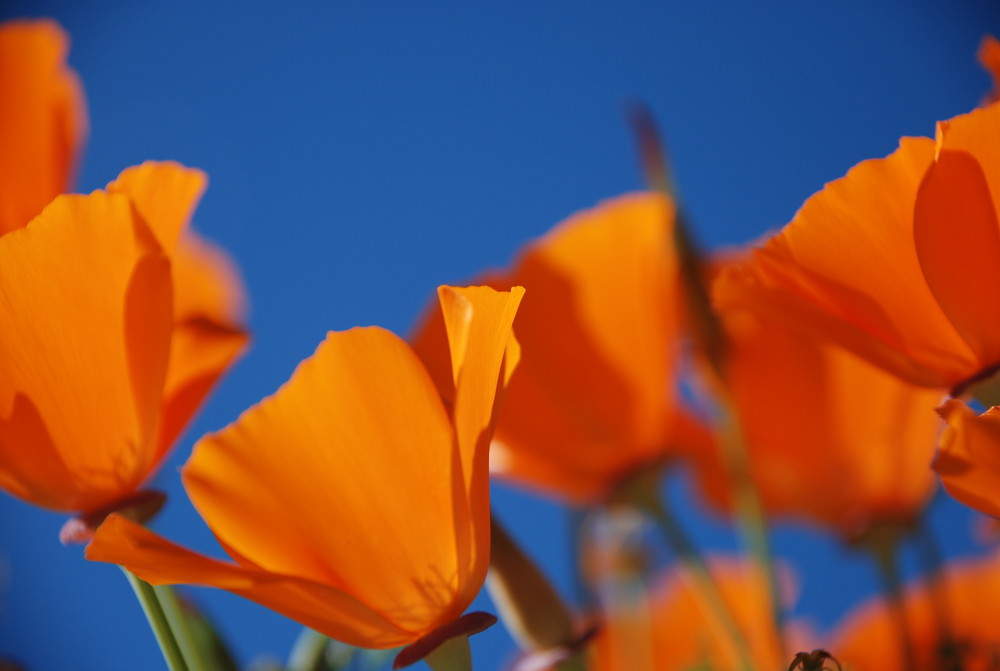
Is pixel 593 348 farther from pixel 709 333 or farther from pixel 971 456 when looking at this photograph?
pixel 971 456

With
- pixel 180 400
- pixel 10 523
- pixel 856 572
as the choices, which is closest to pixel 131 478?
pixel 180 400

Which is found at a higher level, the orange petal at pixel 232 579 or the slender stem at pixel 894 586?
the orange petal at pixel 232 579

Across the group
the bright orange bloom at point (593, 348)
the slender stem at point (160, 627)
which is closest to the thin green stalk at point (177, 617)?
the slender stem at point (160, 627)

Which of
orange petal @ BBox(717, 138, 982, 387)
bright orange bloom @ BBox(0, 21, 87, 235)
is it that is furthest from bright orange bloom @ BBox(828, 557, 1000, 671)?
bright orange bloom @ BBox(0, 21, 87, 235)

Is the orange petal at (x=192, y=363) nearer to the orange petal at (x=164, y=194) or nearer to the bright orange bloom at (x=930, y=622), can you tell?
the orange petal at (x=164, y=194)

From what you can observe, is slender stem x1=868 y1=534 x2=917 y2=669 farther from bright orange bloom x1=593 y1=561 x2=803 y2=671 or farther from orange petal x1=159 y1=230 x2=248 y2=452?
orange petal x1=159 y1=230 x2=248 y2=452

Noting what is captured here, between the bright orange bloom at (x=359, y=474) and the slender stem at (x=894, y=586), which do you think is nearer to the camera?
the bright orange bloom at (x=359, y=474)

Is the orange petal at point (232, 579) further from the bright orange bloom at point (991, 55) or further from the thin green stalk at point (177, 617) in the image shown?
the bright orange bloom at point (991, 55)

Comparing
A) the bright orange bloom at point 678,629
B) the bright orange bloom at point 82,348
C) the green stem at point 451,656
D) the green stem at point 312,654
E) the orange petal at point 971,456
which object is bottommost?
the bright orange bloom at point 678,629
